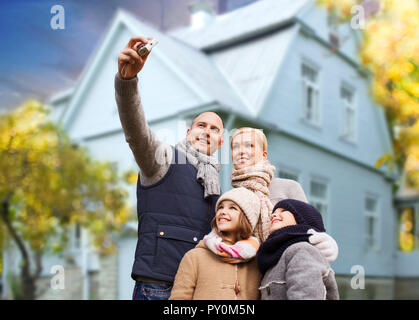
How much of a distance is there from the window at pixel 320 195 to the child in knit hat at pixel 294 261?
20.1 feet

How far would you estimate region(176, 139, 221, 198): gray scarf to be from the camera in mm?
1514

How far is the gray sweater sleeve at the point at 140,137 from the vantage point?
134cm

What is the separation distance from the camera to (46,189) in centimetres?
680

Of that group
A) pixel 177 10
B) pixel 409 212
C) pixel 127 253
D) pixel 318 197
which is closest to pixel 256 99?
pixel 177 10

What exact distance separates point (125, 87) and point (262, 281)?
0.59m

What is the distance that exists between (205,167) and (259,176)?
7.1 inches

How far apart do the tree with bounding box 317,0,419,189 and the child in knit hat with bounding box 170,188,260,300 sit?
285 cm

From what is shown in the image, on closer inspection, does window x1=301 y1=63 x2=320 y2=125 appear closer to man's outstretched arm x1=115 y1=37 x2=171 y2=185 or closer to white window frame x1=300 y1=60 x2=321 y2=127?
white window frame x1=300 y1=60 x2=321 y2=127

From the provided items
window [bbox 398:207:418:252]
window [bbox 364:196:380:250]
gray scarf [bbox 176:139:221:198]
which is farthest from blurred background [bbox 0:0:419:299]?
gray scarf [bbox 176:139:221:198]

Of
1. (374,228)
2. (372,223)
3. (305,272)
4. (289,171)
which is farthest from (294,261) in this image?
(374,228)

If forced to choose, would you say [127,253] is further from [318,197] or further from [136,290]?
[136,290]

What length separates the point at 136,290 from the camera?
152 cm

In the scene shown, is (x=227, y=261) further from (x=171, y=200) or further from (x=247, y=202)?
(x=171, y=200)

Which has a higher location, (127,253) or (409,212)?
(409,212)
